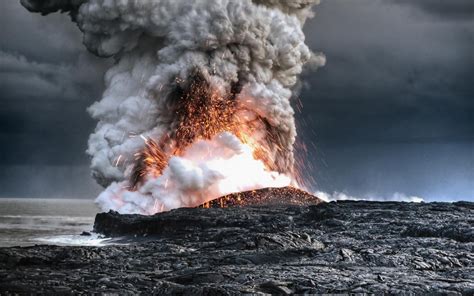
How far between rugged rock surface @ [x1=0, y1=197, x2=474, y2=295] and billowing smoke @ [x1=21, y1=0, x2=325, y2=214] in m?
13.8

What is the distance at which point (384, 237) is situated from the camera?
1818 inches

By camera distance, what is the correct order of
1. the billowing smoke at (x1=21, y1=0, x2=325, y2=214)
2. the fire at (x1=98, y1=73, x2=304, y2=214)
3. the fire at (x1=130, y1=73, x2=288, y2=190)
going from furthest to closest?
1. the fire at (x1=130, y1=73, x2=288, y2=190)
2. the billowing smoke at (x1=21, y1=0, x2=325, y2=214)
3. the fire at (x1=98, y1=73, x2=304, y2=214)

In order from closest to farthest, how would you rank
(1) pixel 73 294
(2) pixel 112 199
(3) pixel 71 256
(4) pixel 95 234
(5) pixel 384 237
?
1. (1) pixel 73 294
2. (3) pixel 71 256
3. (5) pixel 384 237
4. (4) pixel 95 234
5. (2) pixel 112 199

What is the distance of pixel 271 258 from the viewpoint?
3725cm

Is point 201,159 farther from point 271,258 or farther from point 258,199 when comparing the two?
point 271,258

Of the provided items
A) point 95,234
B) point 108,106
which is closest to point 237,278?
point 95,234

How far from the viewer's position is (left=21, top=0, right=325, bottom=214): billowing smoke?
73.9 m

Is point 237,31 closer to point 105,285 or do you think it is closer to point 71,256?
point 71,256

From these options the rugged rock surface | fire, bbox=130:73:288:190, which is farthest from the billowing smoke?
the rugged rock surface

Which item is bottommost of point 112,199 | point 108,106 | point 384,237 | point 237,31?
point 384,237

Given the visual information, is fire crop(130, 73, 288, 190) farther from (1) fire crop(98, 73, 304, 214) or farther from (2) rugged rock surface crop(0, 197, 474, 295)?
(2) rugged rock surface crop(0, 197, 474, 295)

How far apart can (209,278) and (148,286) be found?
9.70 feet

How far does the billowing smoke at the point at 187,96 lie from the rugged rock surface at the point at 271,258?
13767mm

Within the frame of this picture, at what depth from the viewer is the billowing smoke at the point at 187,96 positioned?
73938 mm
